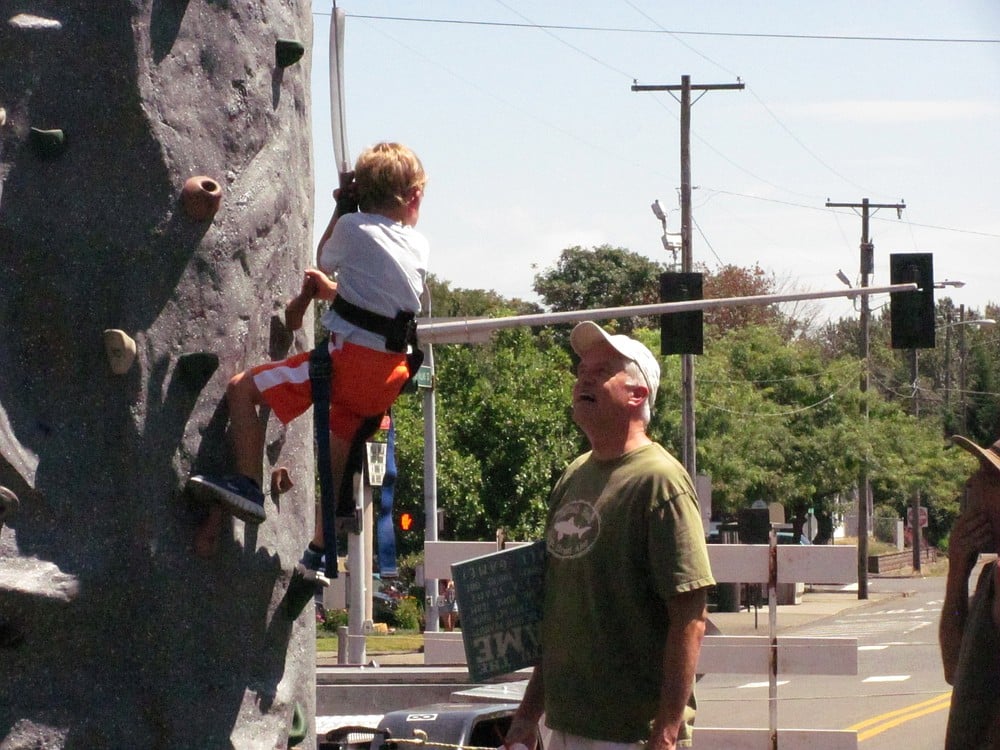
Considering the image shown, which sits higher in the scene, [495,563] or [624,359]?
[624,359]

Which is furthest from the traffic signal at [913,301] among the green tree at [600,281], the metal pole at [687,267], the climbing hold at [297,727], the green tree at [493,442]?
the green tree at [600,281]

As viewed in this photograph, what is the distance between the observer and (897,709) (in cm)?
1717

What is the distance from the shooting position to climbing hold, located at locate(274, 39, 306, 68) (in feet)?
12.5

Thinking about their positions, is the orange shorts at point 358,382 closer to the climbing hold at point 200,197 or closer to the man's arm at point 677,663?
the climbing hold at point 200,197

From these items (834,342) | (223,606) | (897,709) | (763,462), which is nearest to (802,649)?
(897,709)

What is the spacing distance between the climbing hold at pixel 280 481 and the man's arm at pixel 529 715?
3.27ft

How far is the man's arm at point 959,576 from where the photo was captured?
4340 mm

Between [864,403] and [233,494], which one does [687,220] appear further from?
[233,494]

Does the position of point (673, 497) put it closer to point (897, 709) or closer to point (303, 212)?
point (303, 212)

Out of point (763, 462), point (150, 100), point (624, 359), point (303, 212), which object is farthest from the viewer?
point (763, 462)

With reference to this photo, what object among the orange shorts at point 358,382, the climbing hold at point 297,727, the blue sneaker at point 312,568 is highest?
the orange shorts at point 358,382

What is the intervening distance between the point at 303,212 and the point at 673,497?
121 centimetres

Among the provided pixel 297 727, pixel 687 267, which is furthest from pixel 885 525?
pixel 297 727

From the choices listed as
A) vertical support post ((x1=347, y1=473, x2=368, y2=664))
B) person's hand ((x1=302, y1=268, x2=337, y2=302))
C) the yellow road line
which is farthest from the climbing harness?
vertical support post ((x1=347, y1=473, x2=368, y2=664))
